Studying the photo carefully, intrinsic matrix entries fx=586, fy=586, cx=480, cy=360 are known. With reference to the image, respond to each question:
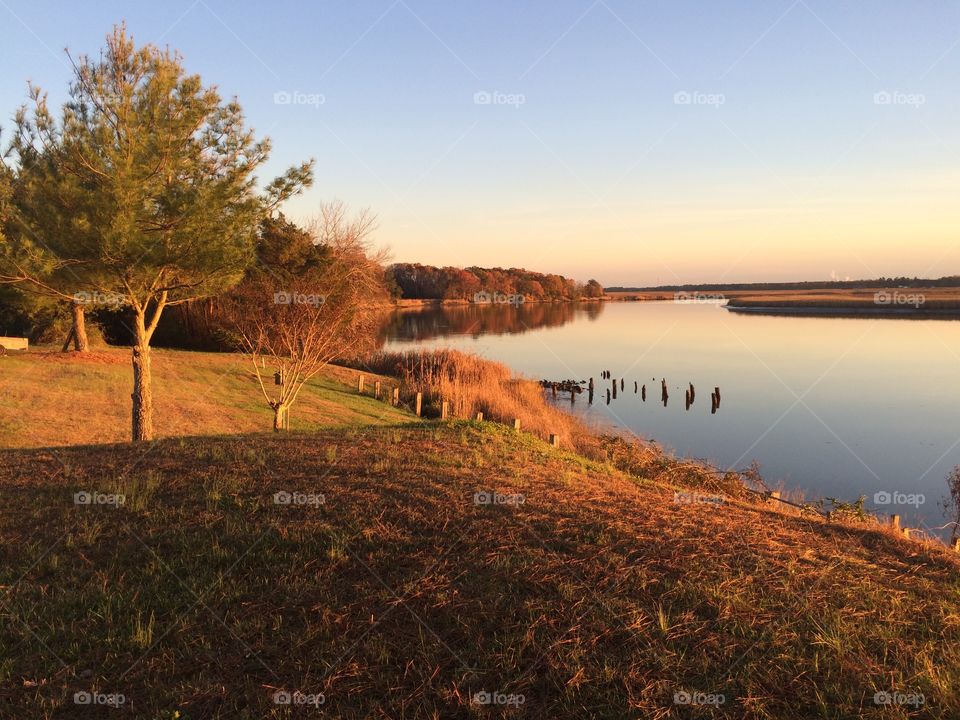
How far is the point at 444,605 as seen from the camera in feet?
14.9

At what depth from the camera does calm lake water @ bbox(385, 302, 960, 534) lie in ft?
62.4

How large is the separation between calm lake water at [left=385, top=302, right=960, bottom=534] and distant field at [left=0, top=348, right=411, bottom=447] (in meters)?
12.3

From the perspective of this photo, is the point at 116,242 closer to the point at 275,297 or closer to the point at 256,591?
the point at 275,297

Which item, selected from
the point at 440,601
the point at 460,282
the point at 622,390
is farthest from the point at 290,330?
the point at 460,282

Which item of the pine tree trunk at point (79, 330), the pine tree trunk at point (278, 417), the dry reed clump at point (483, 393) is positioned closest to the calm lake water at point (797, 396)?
the dry reed clump at point (483, 393)

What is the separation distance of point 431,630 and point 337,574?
43.6 inches

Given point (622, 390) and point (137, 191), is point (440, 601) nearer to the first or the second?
point (137, 191)

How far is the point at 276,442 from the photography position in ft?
31.2

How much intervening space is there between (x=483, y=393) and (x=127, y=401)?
1337cm

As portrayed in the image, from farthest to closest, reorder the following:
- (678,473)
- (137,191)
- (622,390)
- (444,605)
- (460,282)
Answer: (460,282), (622,390), (678,473), (137,191), (444,605)

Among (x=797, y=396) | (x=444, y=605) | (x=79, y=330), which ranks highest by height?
(x=79, y=330)

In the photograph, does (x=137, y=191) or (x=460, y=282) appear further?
(x=460, y=282)

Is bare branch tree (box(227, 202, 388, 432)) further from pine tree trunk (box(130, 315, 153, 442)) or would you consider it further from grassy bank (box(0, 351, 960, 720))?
grassy bank (box(0, 351, 960, 720))

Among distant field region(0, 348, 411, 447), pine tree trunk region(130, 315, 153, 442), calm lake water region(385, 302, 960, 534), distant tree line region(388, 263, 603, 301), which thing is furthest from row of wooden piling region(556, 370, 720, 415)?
distant tree line region(388, 263, 603, 301)
